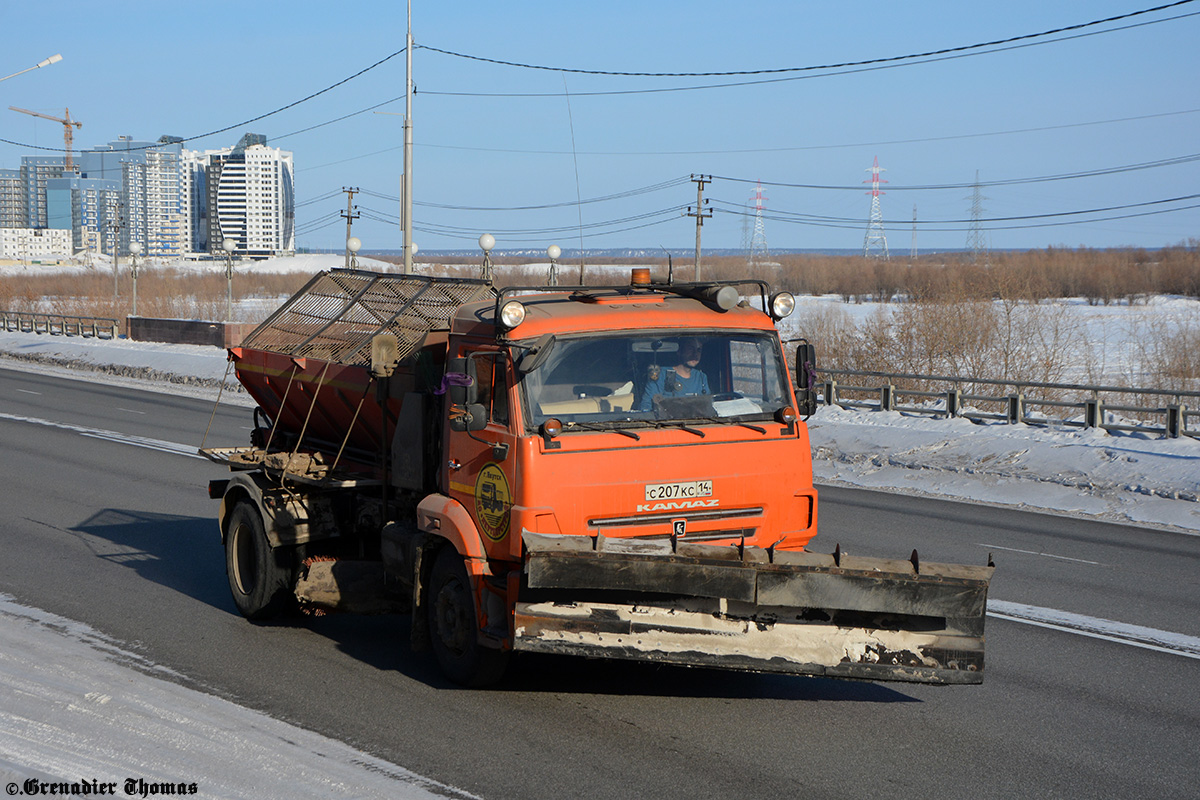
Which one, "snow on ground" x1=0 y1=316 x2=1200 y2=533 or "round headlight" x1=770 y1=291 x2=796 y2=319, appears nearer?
"round headlight" x1=770 y1=291 x2=796 y2=319

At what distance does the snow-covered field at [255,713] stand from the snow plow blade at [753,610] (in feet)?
4.05

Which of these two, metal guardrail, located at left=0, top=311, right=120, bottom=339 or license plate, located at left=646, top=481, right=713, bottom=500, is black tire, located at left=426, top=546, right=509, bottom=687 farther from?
metal guardrail, located at left=0, top=311, right=120, bottom=339

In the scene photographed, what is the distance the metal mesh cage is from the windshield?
1.74m

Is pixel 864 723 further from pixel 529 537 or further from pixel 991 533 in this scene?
pixel 991 533

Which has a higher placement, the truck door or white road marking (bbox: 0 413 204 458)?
the truck door

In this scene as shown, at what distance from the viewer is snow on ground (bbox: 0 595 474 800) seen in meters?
5.23

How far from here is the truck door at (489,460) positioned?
20.9ft

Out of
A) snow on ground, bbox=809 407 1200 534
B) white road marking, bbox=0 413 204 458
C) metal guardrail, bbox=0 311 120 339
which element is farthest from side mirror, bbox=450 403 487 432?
metal guardrail, bbox=0 311 120 339

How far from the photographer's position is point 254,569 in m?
8.59

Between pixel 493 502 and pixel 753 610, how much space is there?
5.34 feet

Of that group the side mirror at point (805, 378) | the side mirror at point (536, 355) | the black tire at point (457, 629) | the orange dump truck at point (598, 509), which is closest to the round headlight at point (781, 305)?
the orange dump truck at point (598, 509)

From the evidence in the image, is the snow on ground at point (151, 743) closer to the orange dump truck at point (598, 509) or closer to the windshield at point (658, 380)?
the orange dump truck at point (598, 509)

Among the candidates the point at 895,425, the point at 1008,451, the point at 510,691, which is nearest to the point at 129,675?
the point at 510,691

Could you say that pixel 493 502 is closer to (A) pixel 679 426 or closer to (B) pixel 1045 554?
(A) pixel 679 426
